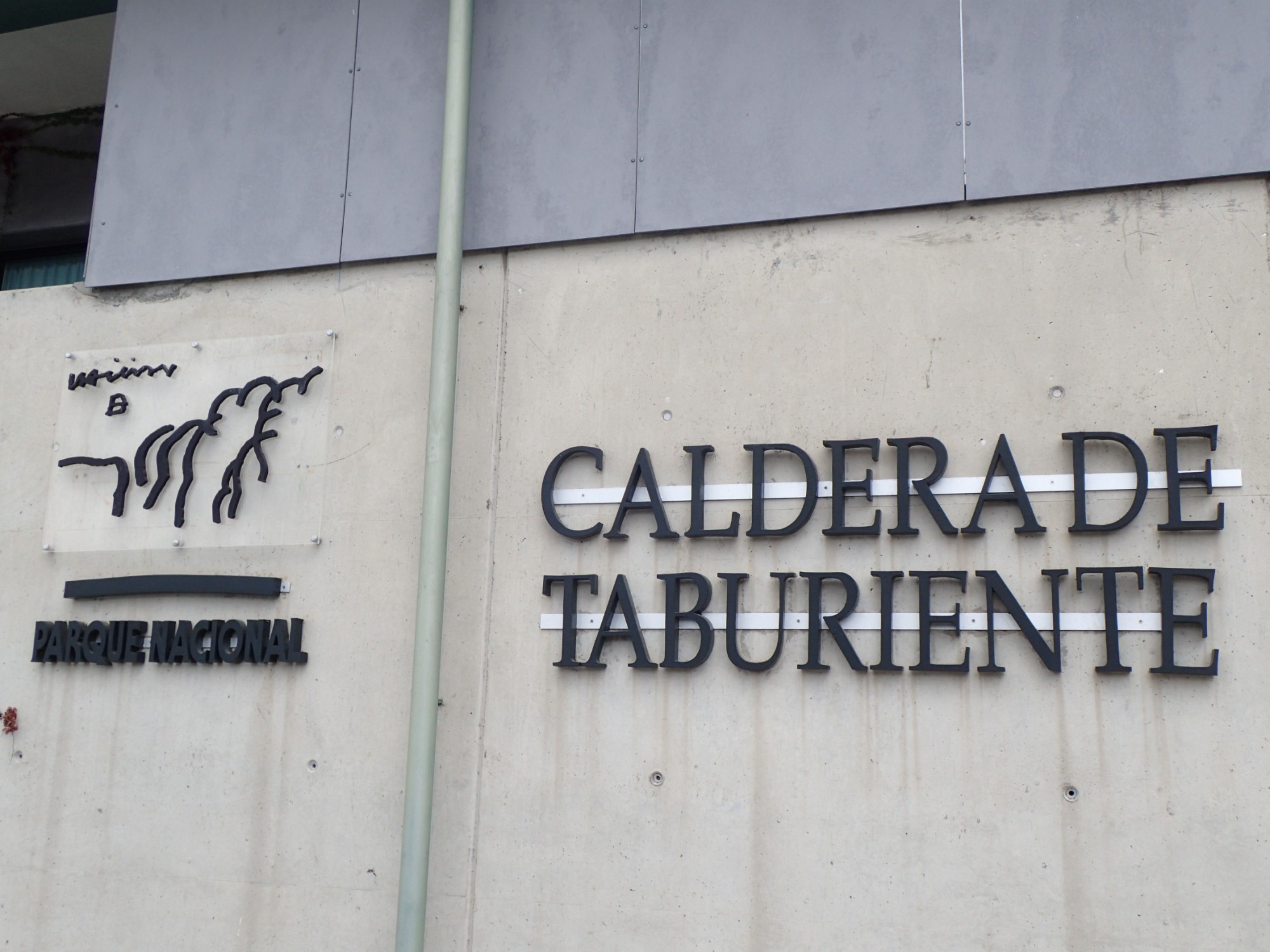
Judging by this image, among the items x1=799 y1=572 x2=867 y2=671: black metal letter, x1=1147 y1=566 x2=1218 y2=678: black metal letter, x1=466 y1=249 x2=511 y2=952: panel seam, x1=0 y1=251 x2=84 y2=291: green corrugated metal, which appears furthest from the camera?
x1=0 y1=251 x2=84 y2=291: green corrugated metal

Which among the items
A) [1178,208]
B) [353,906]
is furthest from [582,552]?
[1178,208]

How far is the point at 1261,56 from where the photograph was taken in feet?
12.5

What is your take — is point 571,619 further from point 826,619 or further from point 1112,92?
point 1112,92

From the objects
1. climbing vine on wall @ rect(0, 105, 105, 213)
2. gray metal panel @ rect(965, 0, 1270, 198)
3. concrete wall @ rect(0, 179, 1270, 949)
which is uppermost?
climbing vine on wall @ rect(0, 105, 105, 213)

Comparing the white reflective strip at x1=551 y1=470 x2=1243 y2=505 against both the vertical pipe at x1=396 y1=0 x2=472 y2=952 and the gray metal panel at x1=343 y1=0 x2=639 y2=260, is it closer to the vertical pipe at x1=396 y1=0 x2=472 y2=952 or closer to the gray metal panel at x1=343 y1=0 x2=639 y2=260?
the vertical pipe at x1=396 y1=0 x2=472 y2=952

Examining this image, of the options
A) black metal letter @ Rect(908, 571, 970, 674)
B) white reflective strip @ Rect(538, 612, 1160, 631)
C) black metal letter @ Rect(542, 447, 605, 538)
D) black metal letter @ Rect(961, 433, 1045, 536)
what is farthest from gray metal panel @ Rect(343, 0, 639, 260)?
black metal letter @ Rect(908, 571, 970, 674)

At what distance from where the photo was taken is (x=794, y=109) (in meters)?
4.29

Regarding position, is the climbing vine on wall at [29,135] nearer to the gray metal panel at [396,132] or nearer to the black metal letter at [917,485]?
the gray metal panel at [396,132]

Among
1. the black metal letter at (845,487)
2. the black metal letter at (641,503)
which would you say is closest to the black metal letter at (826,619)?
the black metal letter at (845,487)

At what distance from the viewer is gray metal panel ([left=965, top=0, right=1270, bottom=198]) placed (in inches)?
150

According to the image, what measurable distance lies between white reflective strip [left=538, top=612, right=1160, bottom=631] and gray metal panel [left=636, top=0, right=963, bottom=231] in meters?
1.40

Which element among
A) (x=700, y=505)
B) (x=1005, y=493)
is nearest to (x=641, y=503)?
(x=700, y=505)

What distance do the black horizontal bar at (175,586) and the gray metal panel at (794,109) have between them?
1.96 meters

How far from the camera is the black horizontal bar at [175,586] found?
15.0 feet
